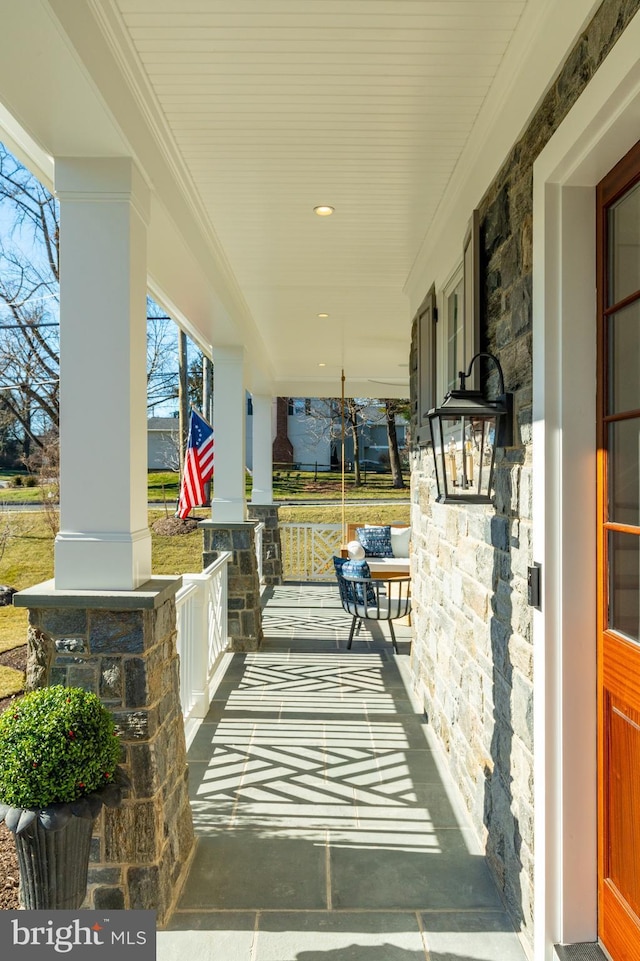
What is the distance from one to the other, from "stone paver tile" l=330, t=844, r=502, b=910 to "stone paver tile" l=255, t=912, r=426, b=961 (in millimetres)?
83

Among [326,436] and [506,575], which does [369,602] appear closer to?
[506,575]

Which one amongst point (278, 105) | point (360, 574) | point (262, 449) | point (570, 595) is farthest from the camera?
point (262, 449)

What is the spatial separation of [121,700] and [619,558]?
1.70m

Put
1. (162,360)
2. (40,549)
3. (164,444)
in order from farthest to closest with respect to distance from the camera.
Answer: (164,444), (162,360), (40,549)

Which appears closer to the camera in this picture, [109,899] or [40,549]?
[109,899]

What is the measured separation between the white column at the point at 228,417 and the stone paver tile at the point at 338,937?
4.13 m

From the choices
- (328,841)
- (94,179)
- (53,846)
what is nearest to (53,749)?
(53,846)

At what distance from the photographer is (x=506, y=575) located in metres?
2.53

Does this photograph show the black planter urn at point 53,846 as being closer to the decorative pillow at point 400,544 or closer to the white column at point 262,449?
the decorative pillow at point 400,544

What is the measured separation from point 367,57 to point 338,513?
13.8m

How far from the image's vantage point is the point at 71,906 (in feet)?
6.91

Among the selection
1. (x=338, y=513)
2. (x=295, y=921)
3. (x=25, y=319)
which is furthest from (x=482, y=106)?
(x=338, y=513)

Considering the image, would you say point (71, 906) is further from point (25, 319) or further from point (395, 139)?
point (25, 319)

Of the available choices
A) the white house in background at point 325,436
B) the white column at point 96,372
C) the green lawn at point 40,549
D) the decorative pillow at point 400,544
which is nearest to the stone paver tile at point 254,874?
the white column at point 96,372
